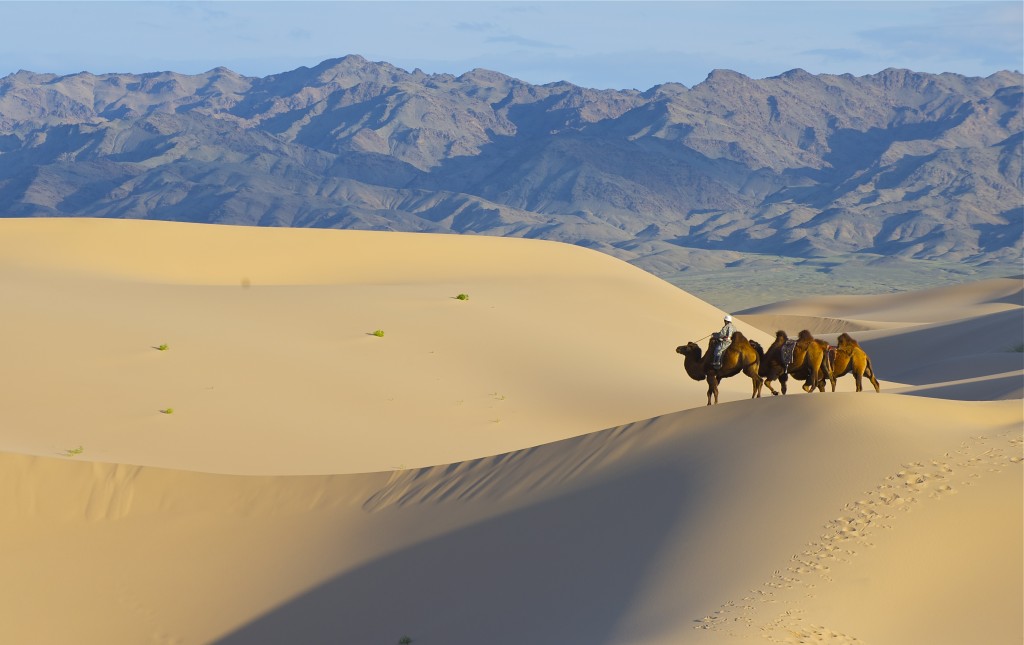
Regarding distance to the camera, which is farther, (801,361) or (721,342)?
(721,342)

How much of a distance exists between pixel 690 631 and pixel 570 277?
28.9 metres

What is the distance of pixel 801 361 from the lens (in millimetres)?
13617

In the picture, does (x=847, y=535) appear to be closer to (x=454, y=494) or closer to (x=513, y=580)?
(x=513, y=580)

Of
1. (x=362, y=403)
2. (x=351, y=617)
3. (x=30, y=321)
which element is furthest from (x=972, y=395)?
(x=30, y=321)

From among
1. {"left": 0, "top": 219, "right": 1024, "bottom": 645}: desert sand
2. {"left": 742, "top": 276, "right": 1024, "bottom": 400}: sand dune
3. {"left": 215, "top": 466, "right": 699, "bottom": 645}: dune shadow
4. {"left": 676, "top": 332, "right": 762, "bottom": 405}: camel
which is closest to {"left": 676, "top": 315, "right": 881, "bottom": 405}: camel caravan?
{"left": 676, "top": 332, "right": 762, "bottom": 405}: camel

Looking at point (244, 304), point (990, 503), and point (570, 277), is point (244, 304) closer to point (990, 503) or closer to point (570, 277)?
point (570, 277)

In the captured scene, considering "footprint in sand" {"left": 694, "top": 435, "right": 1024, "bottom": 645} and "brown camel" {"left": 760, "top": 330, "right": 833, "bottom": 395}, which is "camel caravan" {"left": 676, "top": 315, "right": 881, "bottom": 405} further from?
"footprint in sand" {"left": 694, "top": 435, "right": 1024, "bottom": 645}

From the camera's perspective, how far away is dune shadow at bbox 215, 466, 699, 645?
1078 centimetres

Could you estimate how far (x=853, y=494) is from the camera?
36.0 feet

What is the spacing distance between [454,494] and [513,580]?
2.62 meters

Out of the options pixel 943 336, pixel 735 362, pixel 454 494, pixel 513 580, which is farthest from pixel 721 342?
pixel 943 336

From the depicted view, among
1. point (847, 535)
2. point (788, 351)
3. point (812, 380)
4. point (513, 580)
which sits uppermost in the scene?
point (788, 351)

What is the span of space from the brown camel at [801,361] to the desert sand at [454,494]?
0.79 metres

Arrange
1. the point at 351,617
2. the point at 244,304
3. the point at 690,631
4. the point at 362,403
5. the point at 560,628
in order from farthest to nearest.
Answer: the point at 244,304 → the point at 362,403 → the point at 351,617 → the point at 560,628 → the point at 690,631
